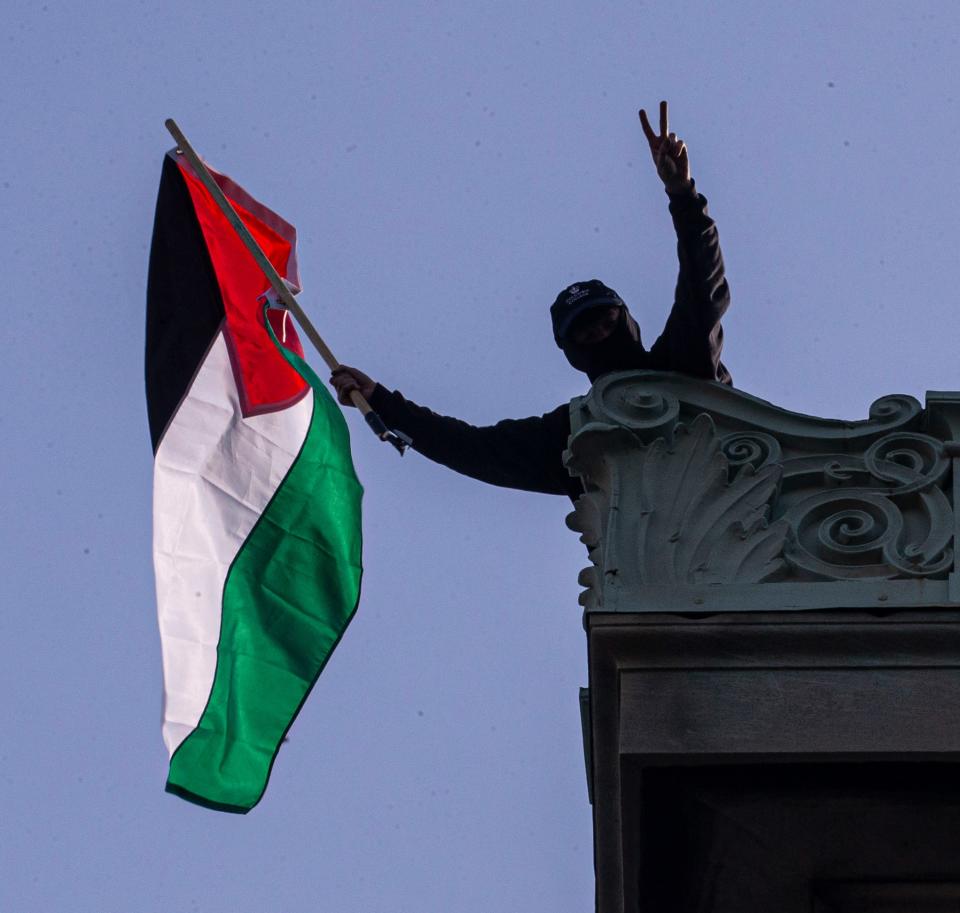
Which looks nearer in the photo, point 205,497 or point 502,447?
point 502,447

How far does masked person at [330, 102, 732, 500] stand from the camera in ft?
35.6

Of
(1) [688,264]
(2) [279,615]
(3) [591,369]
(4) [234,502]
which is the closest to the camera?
(1) [688,264]

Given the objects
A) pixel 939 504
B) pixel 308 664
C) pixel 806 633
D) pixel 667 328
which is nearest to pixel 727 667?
pixel 806 633

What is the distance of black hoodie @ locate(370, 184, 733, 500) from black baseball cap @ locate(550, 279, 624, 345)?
9 centimetres

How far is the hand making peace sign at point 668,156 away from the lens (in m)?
10.9

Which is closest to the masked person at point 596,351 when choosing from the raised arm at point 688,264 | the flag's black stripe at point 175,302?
the raised arm at point 688,264

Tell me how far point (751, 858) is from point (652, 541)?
1308mm

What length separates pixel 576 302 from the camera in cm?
1152

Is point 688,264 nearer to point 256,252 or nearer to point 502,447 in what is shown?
point 502,447

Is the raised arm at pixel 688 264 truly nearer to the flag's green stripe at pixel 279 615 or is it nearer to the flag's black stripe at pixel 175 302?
the flag's green stripe at pixel 279 615

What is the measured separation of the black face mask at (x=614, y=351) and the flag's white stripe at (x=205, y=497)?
2417 mm

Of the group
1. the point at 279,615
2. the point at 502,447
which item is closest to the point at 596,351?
the point at 502,447

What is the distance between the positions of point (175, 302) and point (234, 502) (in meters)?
1.43

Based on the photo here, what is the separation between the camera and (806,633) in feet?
30.7
